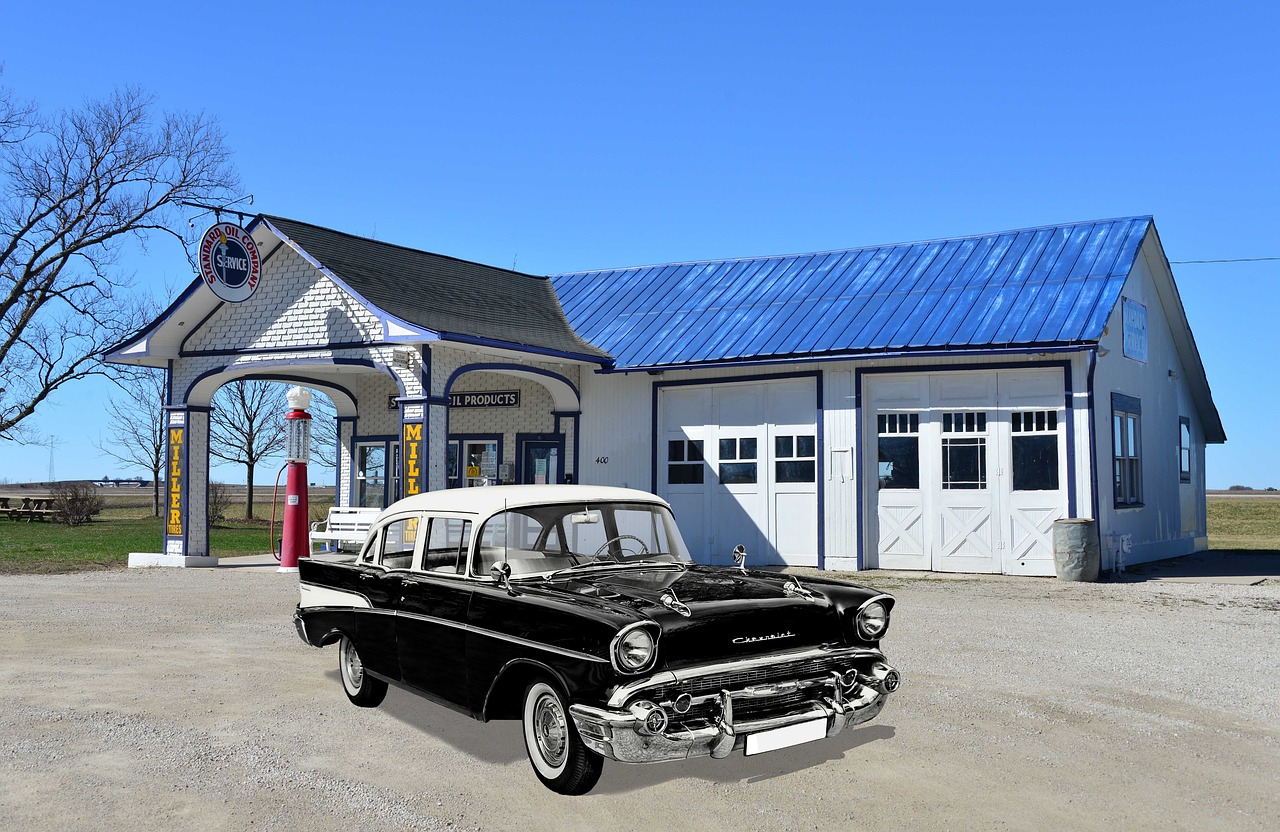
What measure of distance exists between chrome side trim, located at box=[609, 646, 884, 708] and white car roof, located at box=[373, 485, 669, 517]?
145cm

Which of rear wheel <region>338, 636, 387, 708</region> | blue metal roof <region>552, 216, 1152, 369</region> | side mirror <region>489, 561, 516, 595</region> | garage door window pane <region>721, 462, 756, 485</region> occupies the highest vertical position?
blue metal roof <region>552, 216, 1152, 369</region>

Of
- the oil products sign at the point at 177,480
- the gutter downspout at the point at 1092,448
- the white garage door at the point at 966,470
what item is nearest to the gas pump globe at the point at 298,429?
the oil products sign at the point at 177,480

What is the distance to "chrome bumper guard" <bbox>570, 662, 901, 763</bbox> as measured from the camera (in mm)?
4617

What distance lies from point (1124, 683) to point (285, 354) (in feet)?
44.5

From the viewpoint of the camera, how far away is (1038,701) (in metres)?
7.05

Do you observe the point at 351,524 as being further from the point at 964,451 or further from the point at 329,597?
the point at 329,597

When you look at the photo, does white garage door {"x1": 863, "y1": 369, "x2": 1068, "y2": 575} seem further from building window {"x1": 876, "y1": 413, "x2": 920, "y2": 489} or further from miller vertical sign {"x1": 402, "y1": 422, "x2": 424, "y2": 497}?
miller vertical sign {"x1": 402, "y1": 422, "x2": 424, "y2": 497}

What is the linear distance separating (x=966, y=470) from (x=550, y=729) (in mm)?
12088

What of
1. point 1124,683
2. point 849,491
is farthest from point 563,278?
point 1124,683

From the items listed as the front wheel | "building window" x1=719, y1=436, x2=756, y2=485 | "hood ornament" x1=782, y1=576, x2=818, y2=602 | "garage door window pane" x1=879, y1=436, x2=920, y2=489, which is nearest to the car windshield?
"hood ornament" x1=782, y1=576, x2=818, y2=602

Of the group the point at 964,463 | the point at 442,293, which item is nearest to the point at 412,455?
the point at 442,293

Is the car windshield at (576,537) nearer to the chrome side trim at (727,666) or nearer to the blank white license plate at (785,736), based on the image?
the chrome side trim at (727,666)

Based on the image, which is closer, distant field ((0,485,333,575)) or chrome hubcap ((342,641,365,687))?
chrome hubcap ((342,641,365,687))

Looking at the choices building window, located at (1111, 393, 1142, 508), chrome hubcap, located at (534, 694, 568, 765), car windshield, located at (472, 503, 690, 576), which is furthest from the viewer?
building window, located at (1111, 393, 1142, 508)
